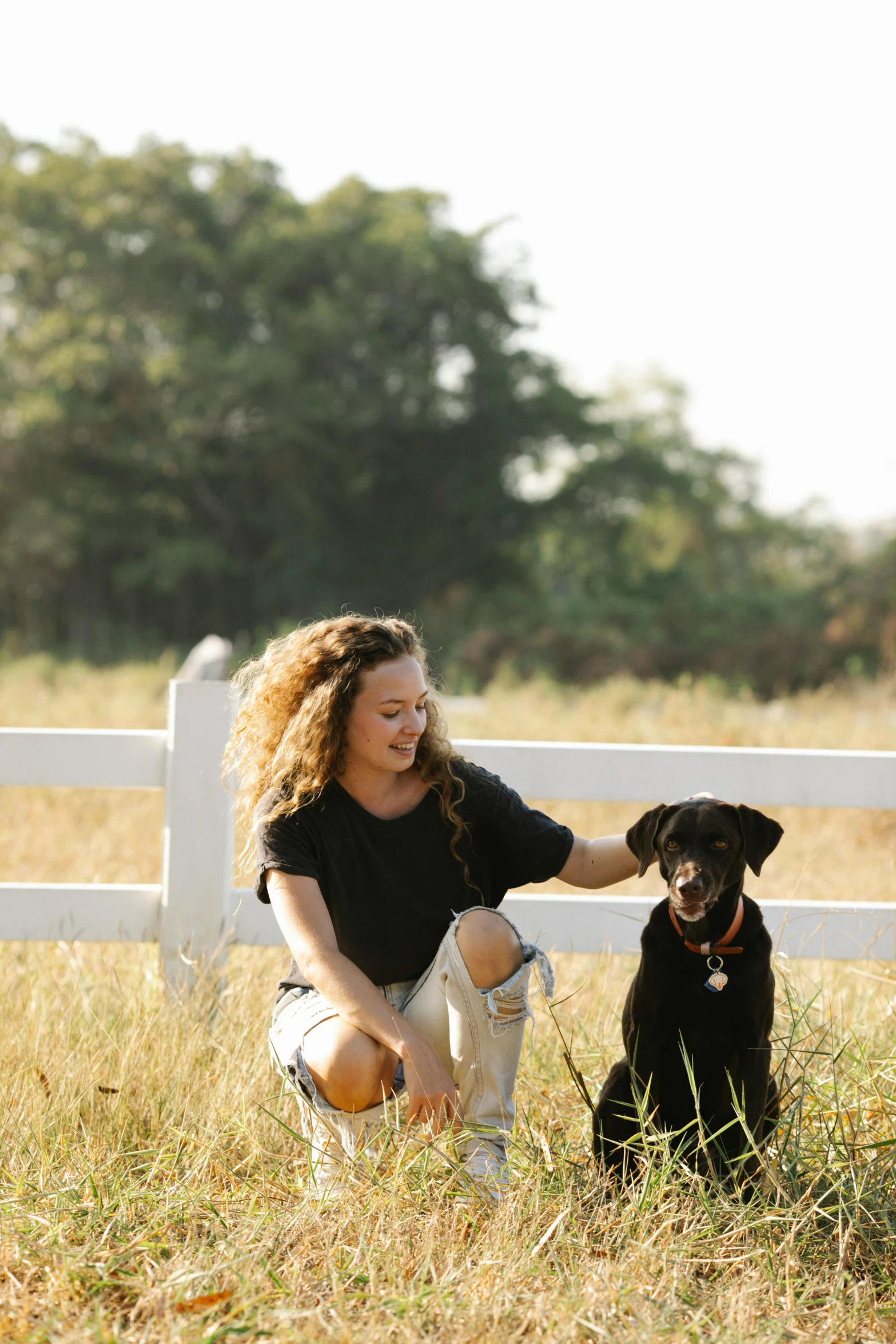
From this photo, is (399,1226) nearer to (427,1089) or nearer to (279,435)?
(427,1089)

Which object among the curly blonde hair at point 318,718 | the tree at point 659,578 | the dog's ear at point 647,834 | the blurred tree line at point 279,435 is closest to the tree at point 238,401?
the blurred tree line at point 279,435

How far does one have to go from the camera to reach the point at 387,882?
2.61 meters

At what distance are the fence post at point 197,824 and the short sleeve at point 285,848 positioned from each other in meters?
0.89

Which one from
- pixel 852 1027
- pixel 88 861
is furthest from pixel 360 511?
pixel 852 1027

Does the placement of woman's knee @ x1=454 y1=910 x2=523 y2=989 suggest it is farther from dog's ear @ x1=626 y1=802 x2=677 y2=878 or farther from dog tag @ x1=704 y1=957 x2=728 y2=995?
dog tag @ x1=704 y1=957 x2=728 y2=995

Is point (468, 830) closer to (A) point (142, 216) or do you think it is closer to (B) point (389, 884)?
(B) point (389, 884)

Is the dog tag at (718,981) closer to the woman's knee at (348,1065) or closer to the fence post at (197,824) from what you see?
the woman's knee at (348,1065)

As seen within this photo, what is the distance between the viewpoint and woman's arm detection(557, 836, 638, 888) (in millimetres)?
2648

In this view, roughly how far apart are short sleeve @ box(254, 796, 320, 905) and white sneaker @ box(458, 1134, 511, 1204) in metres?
0.64

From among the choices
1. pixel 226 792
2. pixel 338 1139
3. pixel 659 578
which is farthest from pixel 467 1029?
pixel 659 578

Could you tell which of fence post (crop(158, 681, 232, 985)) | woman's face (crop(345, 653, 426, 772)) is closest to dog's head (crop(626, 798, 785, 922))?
woman's face (crop(345, 653, 426, 772))

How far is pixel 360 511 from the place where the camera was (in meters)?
30.2

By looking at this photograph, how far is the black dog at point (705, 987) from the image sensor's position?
226 cm

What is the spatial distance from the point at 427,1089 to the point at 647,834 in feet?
2.19
